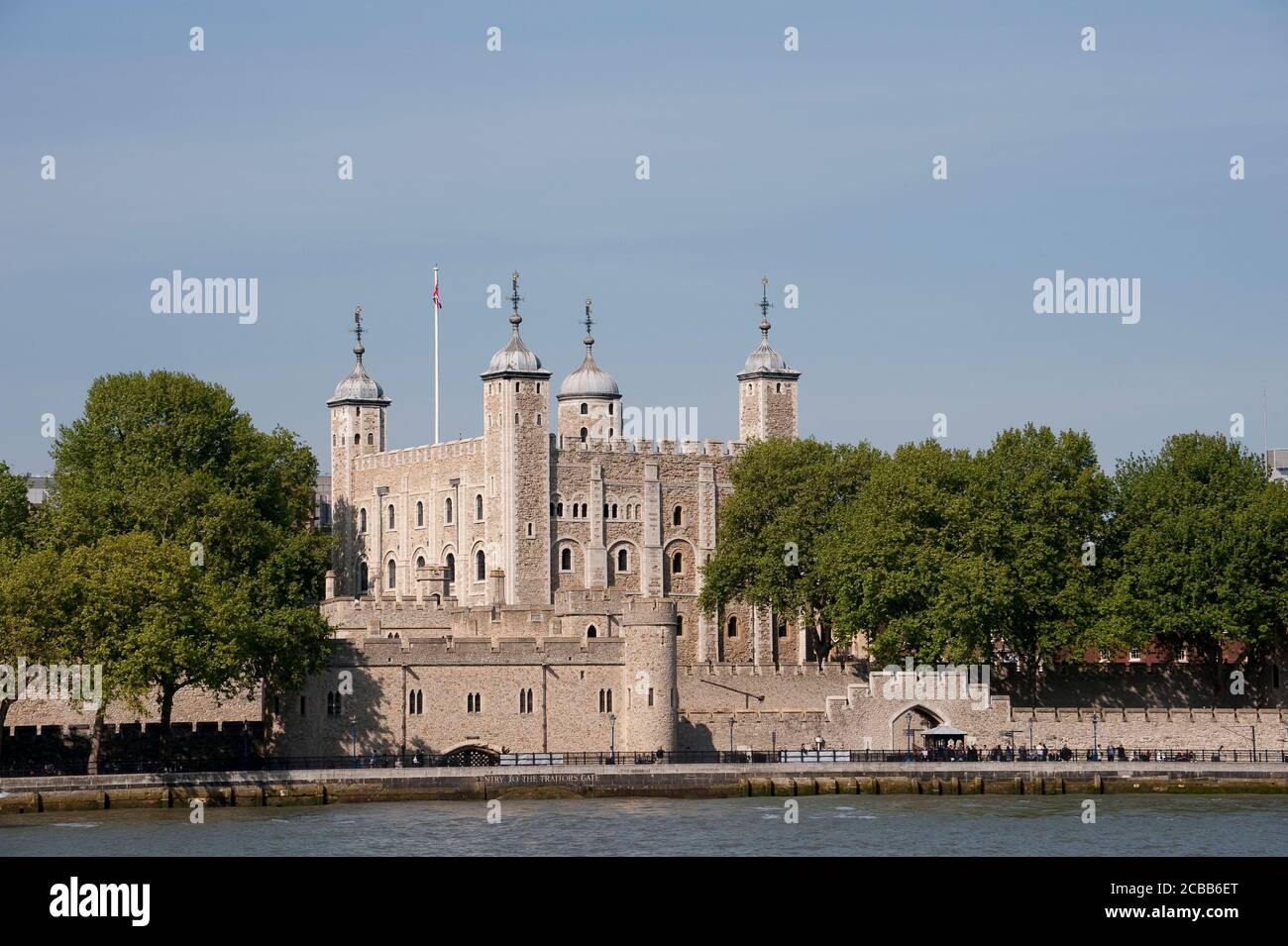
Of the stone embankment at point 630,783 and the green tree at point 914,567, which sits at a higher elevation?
the green tree at point 914,567

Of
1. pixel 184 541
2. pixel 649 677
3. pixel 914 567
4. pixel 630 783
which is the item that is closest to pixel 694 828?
pixel 630 783

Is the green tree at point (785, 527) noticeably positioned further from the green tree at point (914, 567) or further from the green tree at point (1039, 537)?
the green tree at point (1039, 537)

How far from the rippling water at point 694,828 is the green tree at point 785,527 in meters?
21.0

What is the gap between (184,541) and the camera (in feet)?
239

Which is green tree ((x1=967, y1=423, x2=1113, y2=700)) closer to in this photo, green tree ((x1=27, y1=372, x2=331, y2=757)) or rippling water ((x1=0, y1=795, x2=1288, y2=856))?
rippling water ((x1=0, y1=795, x2=1288, y2=856))

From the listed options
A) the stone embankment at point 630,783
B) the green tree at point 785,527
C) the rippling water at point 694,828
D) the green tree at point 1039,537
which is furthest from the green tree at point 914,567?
the rippling water at point 694,828

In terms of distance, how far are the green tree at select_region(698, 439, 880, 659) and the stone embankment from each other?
17738 mm

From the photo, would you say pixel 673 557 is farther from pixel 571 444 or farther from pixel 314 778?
pixel 314 778

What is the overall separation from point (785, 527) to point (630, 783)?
2359 cm

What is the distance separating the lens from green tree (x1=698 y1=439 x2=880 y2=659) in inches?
3312

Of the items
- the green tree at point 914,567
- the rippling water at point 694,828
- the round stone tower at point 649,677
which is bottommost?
the rippling water at point 694,828

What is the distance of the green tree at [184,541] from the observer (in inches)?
2440

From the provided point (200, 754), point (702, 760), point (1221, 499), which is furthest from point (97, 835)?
point (1221, 499)
